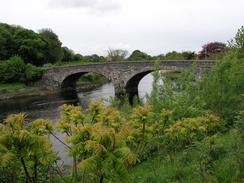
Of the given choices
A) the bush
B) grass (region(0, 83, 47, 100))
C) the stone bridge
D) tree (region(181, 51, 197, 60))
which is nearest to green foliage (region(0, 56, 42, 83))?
the bush

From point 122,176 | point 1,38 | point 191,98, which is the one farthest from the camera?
point 1,38

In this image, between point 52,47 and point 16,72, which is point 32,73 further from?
point 52,47

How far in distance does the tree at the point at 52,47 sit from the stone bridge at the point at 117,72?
42.7 ft

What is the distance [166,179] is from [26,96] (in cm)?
4793

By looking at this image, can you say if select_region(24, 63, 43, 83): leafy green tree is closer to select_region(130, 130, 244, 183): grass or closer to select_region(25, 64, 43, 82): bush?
select_region(25, 64, 43, 82): bush

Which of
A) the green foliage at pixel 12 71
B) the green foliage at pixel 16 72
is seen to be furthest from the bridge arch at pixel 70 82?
the green foliage at pixel 12 71

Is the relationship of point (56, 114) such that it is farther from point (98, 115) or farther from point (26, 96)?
point (98, 115)

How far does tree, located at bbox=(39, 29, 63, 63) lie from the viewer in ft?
254

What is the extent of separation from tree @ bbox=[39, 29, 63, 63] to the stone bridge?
42.7 ft

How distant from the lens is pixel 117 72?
55.7m

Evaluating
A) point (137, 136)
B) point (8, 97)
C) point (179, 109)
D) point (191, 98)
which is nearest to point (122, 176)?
point (137, 136)

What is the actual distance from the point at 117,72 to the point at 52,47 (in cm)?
2929

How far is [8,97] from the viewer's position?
176 ft

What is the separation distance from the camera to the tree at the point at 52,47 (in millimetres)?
77325
